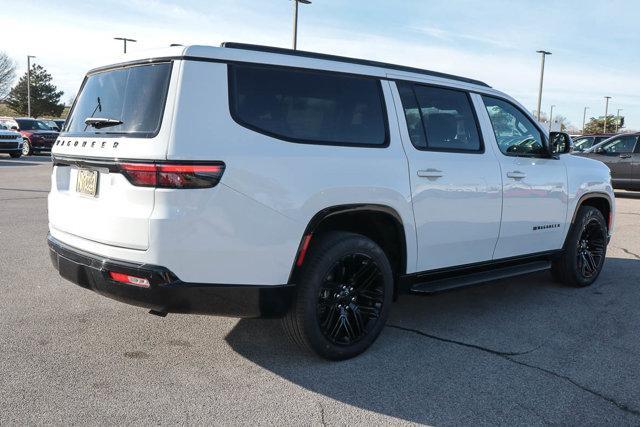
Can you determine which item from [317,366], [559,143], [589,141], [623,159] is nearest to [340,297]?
[317,366]

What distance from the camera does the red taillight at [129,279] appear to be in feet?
10.7

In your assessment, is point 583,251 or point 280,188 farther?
point 583,251

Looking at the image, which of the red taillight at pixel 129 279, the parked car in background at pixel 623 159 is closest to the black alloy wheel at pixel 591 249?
the red taillight at pixel 129 279

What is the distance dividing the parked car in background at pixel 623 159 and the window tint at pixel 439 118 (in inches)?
472

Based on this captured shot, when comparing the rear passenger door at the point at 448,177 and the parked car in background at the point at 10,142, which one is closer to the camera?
the rear passenger door at the point at 448,177

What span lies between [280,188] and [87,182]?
1204 millimetres

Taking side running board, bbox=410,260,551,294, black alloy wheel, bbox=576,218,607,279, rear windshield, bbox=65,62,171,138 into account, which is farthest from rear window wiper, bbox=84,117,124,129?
black alloy wheel, bbox=576,218,607,279

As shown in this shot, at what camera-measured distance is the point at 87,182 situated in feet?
11.9

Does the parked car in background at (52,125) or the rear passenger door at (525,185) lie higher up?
the parked car in background at (52,125)

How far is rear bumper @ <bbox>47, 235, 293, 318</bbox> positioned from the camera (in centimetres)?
325

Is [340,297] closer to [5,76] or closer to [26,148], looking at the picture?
[26,148]

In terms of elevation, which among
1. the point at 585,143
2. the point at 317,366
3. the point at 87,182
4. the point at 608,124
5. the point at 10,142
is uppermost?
the point at 608,124

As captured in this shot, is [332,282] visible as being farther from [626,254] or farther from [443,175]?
[626,254]

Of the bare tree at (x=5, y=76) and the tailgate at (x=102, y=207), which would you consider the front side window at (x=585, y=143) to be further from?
the bare tree at (x=5, y=76)
